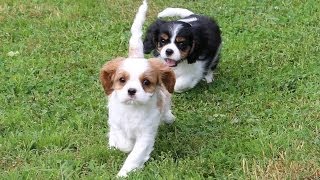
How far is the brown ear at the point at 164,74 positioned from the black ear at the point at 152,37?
1.68 meters

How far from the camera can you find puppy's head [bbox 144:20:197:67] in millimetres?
6438

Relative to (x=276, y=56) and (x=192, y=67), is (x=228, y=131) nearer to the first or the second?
(x=192, y=67)

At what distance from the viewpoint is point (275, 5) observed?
958 cm

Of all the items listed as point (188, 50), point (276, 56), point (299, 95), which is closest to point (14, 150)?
point (188, 50)

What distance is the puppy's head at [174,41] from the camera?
6.44 meters

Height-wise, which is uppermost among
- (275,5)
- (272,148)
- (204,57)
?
(272,148)

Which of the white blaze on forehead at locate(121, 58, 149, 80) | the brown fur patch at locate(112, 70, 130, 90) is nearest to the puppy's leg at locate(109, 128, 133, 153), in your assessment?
the brown fur patch at locate(112, 70, 130, 90)

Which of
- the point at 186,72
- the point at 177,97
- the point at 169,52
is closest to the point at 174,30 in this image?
the point at 169,52

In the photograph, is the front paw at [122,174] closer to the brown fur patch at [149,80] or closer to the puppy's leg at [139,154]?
the puppy's leg at [139,154]

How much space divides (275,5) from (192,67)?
3223mm

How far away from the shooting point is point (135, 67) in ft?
15.4

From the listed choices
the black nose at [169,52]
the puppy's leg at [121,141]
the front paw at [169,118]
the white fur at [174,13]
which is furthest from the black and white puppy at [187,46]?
the puppy's leg at [121,141]

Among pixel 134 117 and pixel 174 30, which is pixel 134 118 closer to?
pixel 134 117

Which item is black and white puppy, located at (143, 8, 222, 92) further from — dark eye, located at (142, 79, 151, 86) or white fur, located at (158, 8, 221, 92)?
dark eye, located at (142, 79, 151, 86)
